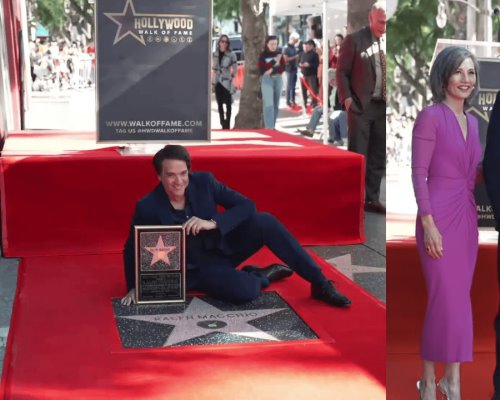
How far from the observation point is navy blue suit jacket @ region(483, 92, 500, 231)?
1.86 metres

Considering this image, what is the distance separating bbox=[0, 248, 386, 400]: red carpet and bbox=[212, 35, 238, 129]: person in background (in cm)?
925

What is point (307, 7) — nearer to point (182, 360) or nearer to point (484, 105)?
point (182, 360)

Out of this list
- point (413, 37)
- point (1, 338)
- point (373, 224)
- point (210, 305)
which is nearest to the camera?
point (413, 37)

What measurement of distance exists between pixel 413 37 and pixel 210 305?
2.95 m

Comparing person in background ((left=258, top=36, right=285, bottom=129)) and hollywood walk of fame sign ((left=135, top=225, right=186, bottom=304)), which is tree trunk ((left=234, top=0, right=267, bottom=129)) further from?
hollywood walk of fame sign ((left=135, top=225, right=186, bottom=304))

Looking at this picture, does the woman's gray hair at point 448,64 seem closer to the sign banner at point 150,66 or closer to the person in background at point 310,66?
the sign banner at point 150,66

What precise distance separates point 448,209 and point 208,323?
100 inches

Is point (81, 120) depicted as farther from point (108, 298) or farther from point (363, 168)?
point (108, 298)

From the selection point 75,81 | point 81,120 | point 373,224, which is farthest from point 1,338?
point 75,81

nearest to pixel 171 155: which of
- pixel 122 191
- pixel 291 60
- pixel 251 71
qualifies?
pixel 122 191

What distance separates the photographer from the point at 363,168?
6.29 meters

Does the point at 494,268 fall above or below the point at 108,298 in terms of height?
above

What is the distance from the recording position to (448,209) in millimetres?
1917

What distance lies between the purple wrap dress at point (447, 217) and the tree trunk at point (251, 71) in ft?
42.5
